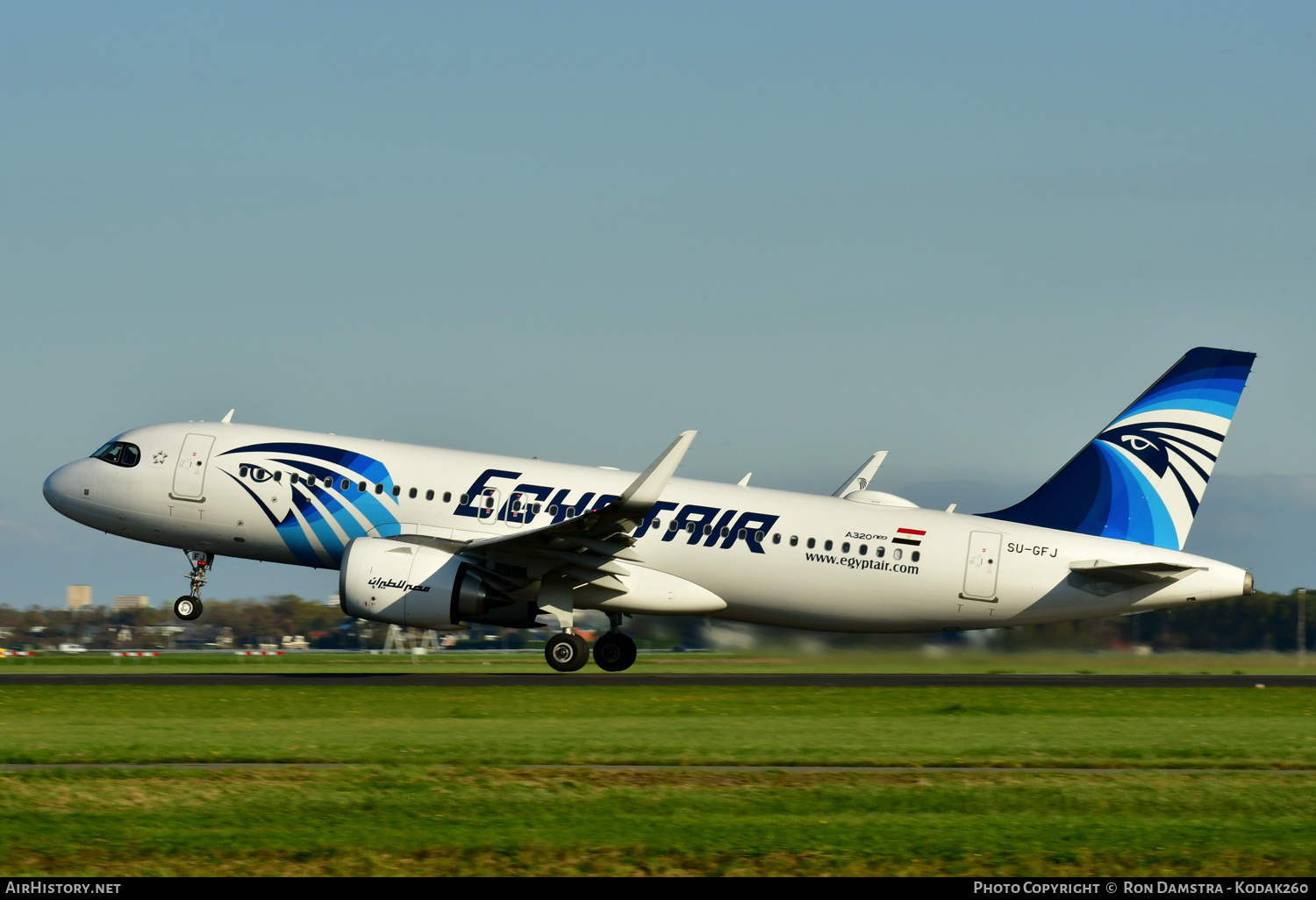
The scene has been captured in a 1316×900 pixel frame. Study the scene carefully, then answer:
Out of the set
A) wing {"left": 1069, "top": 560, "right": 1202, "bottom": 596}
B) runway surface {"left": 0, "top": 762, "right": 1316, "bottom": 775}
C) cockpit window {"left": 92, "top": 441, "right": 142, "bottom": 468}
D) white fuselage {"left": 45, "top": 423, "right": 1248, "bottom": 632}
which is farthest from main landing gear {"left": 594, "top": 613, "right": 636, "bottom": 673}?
runway surface {"left": 0, "top": 762, "right": 1316, "bottom": 775}

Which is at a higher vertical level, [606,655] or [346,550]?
[346,550]

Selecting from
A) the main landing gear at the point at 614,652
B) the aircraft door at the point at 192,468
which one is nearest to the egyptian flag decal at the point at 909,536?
the main landing gear at the point at 614,652

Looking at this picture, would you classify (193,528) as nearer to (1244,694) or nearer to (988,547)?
(988,547)

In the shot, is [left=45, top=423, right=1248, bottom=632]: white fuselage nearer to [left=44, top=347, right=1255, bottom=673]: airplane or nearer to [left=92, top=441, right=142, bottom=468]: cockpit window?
[left=44, top=347, right=1255, bottom=673]: airplane

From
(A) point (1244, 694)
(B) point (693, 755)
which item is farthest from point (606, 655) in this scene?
(B) point (693, 755)

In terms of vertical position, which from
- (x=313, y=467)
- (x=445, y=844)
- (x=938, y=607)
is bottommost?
(x=445, y=844)

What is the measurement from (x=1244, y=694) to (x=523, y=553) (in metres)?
15.8

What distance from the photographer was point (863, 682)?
3197 centimetres

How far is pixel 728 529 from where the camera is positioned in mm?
33688

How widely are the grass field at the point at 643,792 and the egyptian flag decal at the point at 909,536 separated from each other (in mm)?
9672

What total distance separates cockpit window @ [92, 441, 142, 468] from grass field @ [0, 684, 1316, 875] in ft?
39.7

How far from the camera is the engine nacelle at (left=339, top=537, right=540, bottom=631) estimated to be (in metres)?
30.9

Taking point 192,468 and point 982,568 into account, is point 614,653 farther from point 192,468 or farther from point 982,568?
point 192,468

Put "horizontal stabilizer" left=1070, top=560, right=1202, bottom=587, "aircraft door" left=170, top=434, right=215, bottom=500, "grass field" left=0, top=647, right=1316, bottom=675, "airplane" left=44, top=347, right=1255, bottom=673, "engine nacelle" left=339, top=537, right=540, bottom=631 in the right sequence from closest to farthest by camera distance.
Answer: "engine nacelle" left=339, top=537, right=540, bottom=631
"horizontal stabilizer" left=1070, top=560, right=1202, bottom=587
"airplane" left=44, top=347, right=1255, bottom=673
"aircraft door" left=170, top=434, right=215, bottom=500
"grass field" left=0, top=647, right=1316, bottom=675
